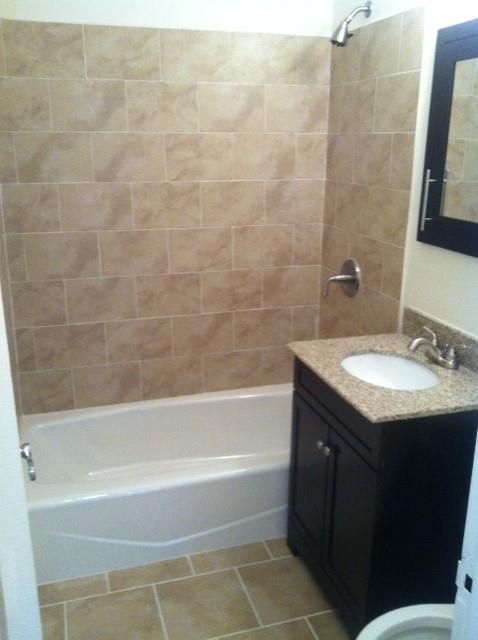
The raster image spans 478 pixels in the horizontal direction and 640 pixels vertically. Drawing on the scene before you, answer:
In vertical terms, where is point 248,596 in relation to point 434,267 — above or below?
below

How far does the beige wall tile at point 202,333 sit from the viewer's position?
2.80 meters

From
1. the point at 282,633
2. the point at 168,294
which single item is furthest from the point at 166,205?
the point at 282,633

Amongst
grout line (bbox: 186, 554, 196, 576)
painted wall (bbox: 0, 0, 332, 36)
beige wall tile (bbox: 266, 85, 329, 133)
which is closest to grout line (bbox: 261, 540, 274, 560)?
grout line (bbox: 186, 554, 196, 576)

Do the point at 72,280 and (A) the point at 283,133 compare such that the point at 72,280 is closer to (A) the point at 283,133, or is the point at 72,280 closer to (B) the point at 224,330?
(B) the point at 224,330

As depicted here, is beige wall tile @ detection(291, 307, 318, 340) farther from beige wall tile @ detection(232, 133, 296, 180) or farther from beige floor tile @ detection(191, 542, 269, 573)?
beige floor tile @ detection(191, 542, 269, 573)

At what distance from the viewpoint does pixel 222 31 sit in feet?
8.11

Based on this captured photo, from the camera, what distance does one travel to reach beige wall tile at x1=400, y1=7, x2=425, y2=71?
198 centimetres

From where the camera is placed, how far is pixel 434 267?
204cm

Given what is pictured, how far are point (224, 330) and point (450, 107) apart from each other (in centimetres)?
146

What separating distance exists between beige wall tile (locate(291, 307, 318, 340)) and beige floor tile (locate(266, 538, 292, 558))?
40.7 inches

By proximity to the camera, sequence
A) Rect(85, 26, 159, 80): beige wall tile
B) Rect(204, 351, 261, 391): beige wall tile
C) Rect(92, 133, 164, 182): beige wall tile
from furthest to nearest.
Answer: Rect(204, 351, 261, 391): beige wall tile → Rect(92, 133, 164, 182): beige wall tile → Rect(85, 26, 159, 80): beige wall tile

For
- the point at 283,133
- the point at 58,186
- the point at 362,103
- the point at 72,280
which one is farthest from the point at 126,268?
the point at 362,103

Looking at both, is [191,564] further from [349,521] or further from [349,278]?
[349,278]

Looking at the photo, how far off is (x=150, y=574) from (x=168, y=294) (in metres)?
1.22
